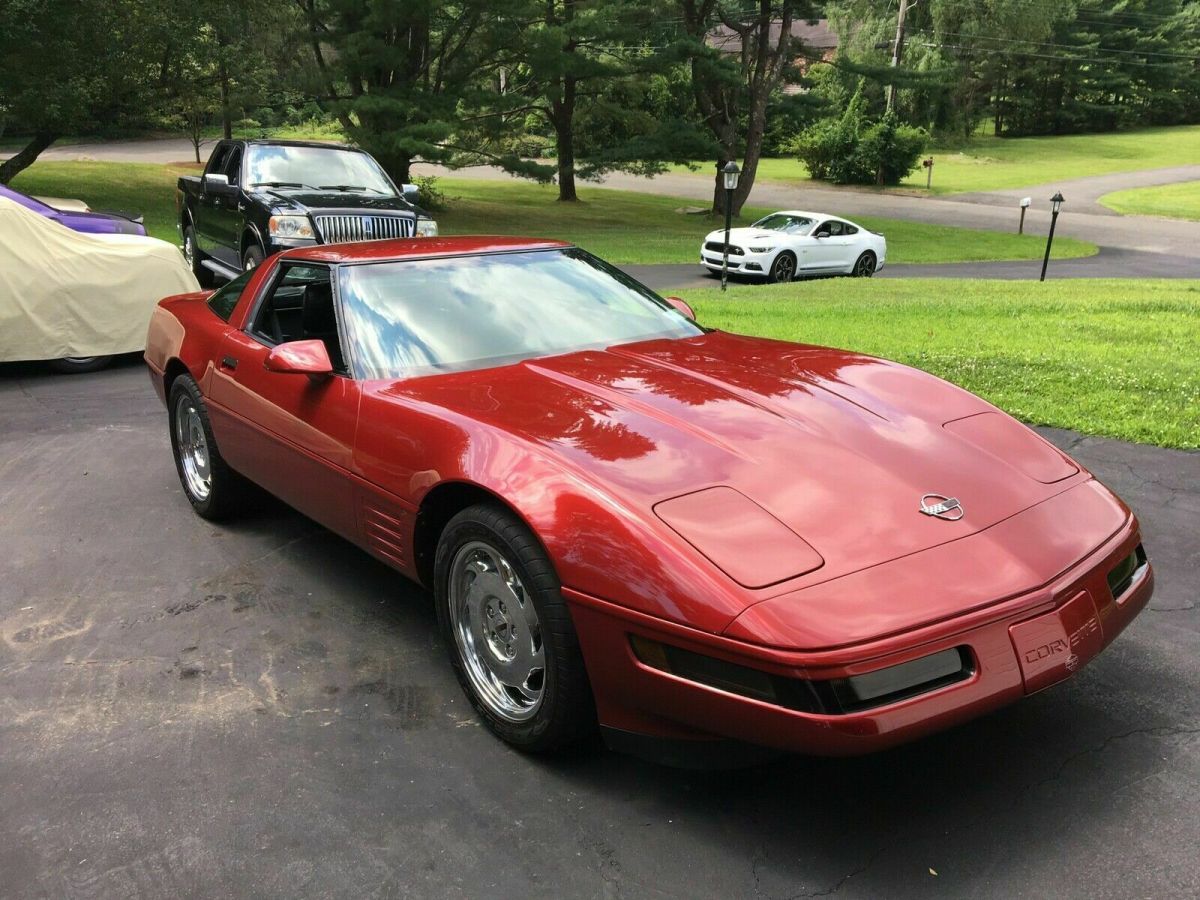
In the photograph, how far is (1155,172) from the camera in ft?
174

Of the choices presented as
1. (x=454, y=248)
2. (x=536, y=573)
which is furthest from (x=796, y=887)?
(x=454, y=248)

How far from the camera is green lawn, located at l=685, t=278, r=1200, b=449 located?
612 cm

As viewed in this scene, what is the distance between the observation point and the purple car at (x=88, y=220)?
988cm

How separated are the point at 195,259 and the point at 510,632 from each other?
1155 centimetres

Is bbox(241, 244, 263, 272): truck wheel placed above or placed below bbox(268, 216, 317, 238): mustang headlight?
below

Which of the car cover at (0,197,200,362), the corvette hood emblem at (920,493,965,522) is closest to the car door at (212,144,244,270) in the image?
the car cover at (0,197,200,362)

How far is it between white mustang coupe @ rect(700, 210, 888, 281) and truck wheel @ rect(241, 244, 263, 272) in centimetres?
1003

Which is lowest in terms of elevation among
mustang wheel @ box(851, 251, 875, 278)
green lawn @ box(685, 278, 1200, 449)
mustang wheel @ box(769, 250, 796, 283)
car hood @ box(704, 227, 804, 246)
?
mustang wheel @ box(851, 251, 875, 278)

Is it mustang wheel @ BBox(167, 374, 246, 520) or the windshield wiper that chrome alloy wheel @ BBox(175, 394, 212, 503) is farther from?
the windshield wiper

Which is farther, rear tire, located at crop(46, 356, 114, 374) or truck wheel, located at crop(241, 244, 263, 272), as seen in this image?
truck wheel, located at crop(241, 244, 263, 272)

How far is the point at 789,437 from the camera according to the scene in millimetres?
2934

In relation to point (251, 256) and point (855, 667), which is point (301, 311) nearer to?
point (855, 667)

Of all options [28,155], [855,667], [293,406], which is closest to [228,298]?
[293,406]

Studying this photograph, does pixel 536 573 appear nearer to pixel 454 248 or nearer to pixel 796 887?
pixel 796 887
